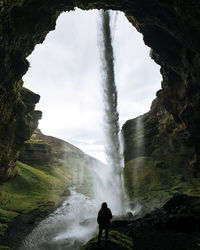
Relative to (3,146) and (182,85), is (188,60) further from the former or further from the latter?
(3,146)

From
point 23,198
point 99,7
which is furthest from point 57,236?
point 99,7

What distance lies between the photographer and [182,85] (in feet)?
133

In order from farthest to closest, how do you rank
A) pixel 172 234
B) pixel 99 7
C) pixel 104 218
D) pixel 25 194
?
pixel 25 194 → pixel 99 7 → pixel 172 234 → pixel 104 218

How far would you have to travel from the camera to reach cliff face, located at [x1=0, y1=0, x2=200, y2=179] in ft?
72.7

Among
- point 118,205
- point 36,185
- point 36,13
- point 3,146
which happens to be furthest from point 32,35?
point 36,185

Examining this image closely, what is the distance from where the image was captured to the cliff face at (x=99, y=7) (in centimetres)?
2216

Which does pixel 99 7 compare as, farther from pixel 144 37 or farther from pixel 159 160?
pixel 159 160

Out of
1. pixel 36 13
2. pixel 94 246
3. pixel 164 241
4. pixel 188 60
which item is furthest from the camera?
pixel 188 60

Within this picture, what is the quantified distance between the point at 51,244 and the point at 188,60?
34234 millimetres

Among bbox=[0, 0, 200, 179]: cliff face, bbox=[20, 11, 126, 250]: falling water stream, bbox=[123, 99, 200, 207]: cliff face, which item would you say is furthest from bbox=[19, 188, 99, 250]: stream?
bbox=[123, 99, 200, 207]: cliff face

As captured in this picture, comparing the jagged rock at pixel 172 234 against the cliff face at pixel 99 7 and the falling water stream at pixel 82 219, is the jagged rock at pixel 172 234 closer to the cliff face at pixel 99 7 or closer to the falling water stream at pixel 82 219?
the falling water stream at pixel 82 219

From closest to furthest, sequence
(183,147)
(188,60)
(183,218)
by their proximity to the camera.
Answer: (183,218)
(188,60)
(183,147)

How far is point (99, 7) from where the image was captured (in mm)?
31344

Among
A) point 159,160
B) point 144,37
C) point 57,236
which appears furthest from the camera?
point 159,160
